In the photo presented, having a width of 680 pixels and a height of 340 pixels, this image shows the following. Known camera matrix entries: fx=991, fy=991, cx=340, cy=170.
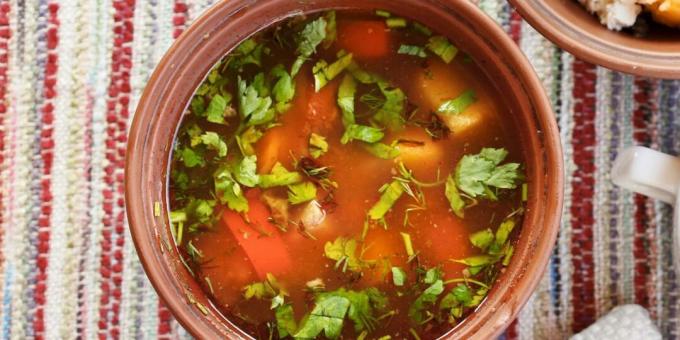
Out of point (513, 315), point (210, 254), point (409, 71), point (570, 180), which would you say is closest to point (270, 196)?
point (210, 254)

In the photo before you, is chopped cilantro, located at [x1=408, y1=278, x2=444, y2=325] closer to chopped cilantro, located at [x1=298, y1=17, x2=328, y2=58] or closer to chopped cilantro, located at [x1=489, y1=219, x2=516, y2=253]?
chopped cilantro, located at [x1=489, y1=219, x2=516, y2=253]

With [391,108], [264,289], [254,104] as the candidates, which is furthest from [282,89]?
[264,289]

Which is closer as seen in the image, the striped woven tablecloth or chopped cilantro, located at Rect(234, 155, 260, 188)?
chopped cilantro, located at Rect(234, 155, 260, 188)

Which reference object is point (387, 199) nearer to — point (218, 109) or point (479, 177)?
point (479, 177)

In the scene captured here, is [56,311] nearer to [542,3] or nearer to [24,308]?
[24,308]

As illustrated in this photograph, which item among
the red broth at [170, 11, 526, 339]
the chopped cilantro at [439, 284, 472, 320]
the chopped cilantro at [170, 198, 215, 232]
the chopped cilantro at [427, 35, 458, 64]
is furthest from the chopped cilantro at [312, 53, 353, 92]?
the chopped cilantro at [439, 284, 472, 320]

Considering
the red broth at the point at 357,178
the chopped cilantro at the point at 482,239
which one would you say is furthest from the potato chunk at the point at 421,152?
the chopped cilantro at the point at 482,239
